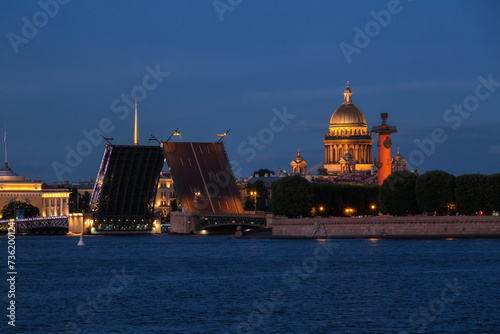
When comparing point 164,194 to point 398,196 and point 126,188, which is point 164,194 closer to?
point 126,188

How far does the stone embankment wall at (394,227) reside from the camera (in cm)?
7394

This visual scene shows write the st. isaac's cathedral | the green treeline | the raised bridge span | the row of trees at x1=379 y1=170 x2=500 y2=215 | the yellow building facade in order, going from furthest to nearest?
1. the st. isaac's cathedral
2. the yellow building facade
3. the raised bridge span
4. the green treeline
5. the row of trees at x1=379 y1=170 x2=500 y2=215

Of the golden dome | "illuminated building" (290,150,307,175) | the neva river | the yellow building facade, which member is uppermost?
the golden dome

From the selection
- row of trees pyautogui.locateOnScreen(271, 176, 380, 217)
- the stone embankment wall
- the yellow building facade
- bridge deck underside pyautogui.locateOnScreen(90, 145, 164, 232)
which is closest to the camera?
the stone embankment wall

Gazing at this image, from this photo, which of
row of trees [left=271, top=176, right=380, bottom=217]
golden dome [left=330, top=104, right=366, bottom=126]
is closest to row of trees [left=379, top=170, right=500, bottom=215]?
row of trees [left=271, top=176, right=380, bottom=217]

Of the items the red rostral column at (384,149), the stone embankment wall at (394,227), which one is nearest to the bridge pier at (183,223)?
the stone embankment wall at (394,227)

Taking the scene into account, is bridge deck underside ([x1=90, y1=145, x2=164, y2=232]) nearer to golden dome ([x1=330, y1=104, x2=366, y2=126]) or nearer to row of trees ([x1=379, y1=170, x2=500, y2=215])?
row of trees ([x1=379, y1=170, x2=500, y2=215])

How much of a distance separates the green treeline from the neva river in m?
7.65

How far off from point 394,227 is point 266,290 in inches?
1295

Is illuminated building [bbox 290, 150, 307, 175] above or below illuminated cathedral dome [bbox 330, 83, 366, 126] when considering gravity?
below

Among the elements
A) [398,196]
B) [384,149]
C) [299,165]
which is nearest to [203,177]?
[398,196]

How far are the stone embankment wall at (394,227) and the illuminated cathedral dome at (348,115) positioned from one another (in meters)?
101

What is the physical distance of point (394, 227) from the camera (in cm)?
7744

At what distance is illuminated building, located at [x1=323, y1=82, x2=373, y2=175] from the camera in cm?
18388
